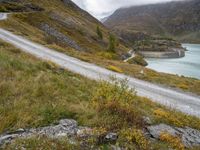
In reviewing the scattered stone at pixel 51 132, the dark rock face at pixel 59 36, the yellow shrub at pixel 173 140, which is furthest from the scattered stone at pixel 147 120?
the dark rock face at pixel 59 36

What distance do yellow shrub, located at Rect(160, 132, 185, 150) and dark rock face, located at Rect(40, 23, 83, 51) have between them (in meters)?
64.2

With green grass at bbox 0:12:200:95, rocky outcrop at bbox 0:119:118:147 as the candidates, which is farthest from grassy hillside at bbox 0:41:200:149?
green grass at bbox 0:12:200:95

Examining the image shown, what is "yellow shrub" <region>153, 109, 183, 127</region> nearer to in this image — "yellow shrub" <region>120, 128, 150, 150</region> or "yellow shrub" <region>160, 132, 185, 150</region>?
"yellow shrub" <region>160, 132, 185, 150</region>

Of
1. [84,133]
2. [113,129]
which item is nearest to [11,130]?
[84,133]

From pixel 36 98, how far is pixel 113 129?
335 centimetres

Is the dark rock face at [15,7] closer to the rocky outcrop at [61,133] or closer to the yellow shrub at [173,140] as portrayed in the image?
the rocky outcrop at [61,133]

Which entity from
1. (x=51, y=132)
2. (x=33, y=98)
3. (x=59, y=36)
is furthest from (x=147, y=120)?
(x=59, y=36)

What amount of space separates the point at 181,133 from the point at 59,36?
66.8 m

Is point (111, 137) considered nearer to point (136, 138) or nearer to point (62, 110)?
point (136, 138)

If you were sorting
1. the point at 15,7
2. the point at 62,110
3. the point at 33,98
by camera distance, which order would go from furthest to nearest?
the point at 15,7 < the point at 33,98 < the point at 62,110

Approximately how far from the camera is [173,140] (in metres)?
10.2

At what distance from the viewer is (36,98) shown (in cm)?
1156

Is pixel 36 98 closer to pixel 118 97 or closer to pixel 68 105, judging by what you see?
pixel 68 105

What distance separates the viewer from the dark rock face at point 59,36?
74644 mm
